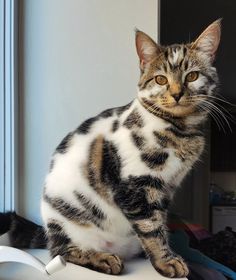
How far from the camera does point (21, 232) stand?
1.00 meters

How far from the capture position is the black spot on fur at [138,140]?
2.78 feet

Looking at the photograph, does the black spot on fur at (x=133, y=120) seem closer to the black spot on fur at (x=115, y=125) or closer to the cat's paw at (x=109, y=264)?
the black spot on fur at (x=115, y=125)

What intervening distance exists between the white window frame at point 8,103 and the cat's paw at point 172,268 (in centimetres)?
46

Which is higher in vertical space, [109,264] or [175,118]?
[175,118]

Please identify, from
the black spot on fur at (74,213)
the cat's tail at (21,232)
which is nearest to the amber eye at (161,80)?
the black spot on fur at (74,213)

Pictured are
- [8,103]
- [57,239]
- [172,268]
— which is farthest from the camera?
[8,103]

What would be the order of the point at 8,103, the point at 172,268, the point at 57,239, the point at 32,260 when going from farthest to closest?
the point at 8,103, the point at 57,239, the point at 172,268, the point at 32,260

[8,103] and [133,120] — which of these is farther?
[8,103]

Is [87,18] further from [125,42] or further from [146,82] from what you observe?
[146,82]

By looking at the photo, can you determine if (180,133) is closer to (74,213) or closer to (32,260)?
(74,213)

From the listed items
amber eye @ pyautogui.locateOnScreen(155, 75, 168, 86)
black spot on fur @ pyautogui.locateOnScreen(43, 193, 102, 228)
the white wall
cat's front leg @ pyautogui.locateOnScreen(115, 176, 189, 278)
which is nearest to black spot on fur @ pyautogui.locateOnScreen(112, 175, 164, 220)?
cat's front leg @ pyautogui.locateOnScreen(115, 176, 189, 278)

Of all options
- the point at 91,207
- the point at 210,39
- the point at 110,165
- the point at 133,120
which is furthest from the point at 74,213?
the point at 210,39

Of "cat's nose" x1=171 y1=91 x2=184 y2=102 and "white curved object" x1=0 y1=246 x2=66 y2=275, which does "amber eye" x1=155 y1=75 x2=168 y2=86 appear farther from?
"white curved object" x1=0 y1=246 x2=66 y2=275

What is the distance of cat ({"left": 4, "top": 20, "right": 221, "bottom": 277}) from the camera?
2.75ft
